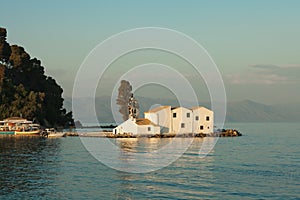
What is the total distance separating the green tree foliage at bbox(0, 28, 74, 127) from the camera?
435ft

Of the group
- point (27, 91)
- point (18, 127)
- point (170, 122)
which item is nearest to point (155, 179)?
point (170, 122)

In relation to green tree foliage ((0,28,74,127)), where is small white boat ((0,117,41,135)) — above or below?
below

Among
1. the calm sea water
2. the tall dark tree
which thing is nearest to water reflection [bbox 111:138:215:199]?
the calm sea water

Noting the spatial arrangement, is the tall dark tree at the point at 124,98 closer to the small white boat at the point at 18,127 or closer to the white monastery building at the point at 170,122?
the small white boat at the point at 18,127

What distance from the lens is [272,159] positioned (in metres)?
61.4

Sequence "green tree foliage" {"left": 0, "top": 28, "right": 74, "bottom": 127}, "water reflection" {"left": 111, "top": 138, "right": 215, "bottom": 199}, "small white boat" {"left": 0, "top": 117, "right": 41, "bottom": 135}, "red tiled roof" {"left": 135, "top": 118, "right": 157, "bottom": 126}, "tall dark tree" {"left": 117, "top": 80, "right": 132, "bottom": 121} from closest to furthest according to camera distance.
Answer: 1. "water reflection" {"left": 111, "top": 138, "right": 215, "bottom": 199}
2. "red tiled roof" {"left": 135, "top": 118, "right": 157, "bottom": 126}
3. "small white boat" {"left": 0, "top": 117, "right": 41, "bottom": 135}
4. "green tree foliage" {"left": 0, "top": 28, "right": 74, "bottom": 127}
5. "tall dark tree" {"left": 117, "top": 80, "right": 132, "bottom": 121}

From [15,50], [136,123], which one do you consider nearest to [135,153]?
[136,123]

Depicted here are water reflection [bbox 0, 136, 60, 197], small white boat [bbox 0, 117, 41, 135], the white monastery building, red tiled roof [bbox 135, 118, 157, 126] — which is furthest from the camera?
small white boat [bbox 0, 117, 41, 135]

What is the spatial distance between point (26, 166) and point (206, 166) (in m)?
21.0

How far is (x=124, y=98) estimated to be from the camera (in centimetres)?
18962

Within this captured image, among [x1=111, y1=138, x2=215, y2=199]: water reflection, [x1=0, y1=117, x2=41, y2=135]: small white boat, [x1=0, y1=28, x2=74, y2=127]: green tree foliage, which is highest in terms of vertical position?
[x1=0, y1=28, x2=74, y2=127]: green tree foliage

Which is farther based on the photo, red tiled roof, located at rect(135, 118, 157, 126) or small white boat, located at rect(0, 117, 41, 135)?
small white boat, located at rect(0, 117, 41, 135)

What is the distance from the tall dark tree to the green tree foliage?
2908cm

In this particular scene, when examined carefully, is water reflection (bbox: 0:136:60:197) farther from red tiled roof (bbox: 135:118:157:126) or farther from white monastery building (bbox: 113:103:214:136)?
red tiled roof (bbox: 135:118:157:126)
